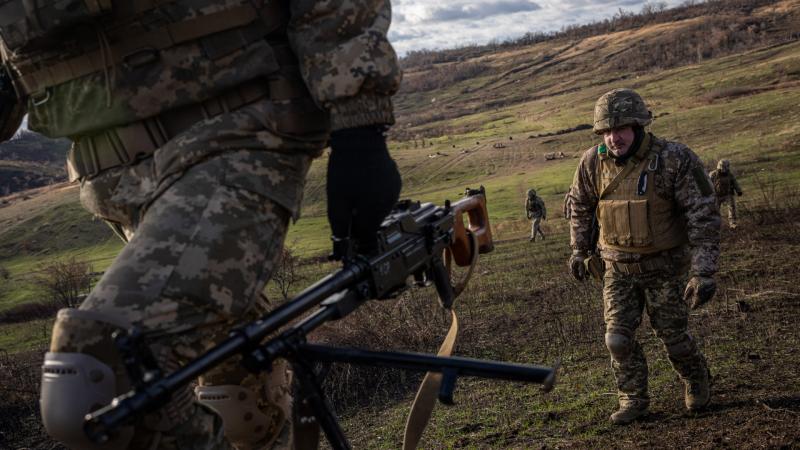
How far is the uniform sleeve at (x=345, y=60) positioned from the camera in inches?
101

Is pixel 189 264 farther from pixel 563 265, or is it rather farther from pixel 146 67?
pixel 563 265

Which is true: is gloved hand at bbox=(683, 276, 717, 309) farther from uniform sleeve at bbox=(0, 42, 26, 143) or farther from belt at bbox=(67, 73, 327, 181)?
uniform sleeve at bbox=(0, 42, 26, 143)

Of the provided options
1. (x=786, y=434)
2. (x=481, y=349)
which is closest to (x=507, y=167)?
(x=481, y=349)

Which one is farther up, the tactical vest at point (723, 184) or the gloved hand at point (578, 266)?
the gloved hand at point (578, 266)

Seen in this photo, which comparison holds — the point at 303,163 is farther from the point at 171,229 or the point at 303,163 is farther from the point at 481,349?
the point at 481,349

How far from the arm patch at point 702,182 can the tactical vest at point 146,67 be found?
3.12 m

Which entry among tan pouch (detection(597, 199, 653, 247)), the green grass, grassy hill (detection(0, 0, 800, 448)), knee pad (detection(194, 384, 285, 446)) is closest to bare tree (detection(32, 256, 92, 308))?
the green grass

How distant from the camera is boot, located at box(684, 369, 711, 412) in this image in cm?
516

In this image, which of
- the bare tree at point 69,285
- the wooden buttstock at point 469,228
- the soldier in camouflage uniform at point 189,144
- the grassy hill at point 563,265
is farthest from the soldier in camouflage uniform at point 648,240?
the bare tree at point 69,285

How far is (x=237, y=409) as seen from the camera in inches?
125

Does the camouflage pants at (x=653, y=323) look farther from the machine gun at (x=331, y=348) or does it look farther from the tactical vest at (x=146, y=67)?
the tactical vest at (x=146, y=67)

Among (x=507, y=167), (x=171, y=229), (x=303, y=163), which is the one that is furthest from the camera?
(x=507, y=167)

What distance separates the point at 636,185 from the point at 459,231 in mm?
1677

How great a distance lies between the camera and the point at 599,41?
9281cm
